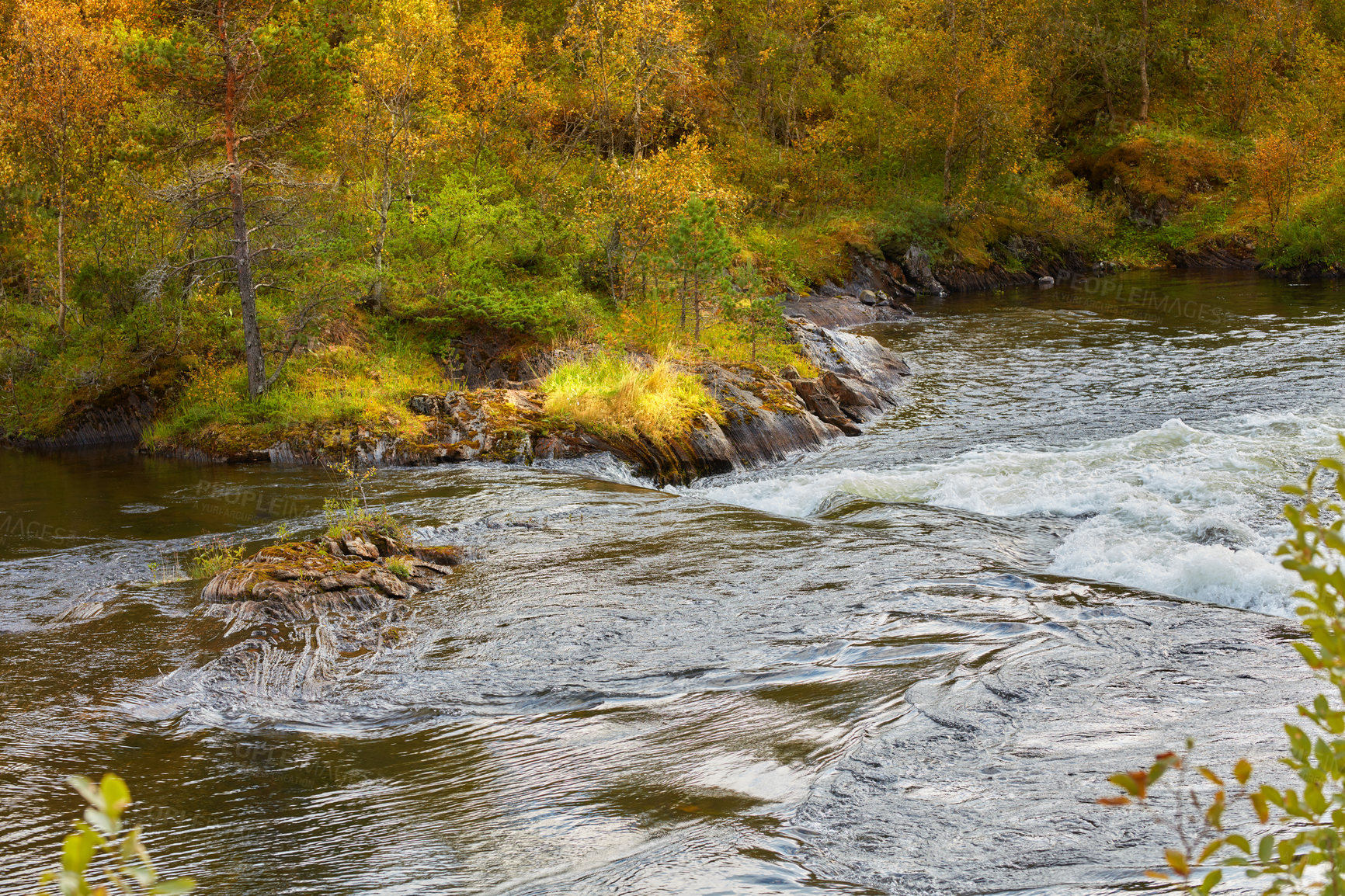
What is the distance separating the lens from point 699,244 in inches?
732

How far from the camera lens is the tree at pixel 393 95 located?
2002 centimetres

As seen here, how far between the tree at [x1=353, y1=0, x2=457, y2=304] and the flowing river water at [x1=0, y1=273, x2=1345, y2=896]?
8999mm

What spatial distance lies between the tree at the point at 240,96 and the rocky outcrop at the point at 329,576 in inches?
334

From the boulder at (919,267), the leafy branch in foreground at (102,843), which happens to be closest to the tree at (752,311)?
the leafy branch in foreground at (102,843)

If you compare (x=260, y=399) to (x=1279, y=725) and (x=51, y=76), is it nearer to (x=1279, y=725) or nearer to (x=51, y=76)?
(x=51, y=76)

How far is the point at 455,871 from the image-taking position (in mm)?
4402

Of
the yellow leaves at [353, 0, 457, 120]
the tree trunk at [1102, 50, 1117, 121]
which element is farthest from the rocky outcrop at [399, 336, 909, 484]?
the tree trunk at [1102, 50, 1117, 121]

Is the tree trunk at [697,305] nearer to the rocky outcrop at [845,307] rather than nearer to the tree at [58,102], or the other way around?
the rocky outcrop at [845,307]

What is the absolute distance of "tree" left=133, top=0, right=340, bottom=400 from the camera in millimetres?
15602

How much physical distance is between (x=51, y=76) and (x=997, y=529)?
1882 centimetres

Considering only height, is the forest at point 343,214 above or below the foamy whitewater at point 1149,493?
above

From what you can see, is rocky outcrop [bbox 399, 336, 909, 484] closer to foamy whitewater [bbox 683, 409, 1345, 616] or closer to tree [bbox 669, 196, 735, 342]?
foamy whitewater [bbox 683, 409, 1345, 616]

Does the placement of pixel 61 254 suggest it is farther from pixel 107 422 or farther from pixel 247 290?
pixel 247 290

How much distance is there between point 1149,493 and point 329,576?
8.44 metres
